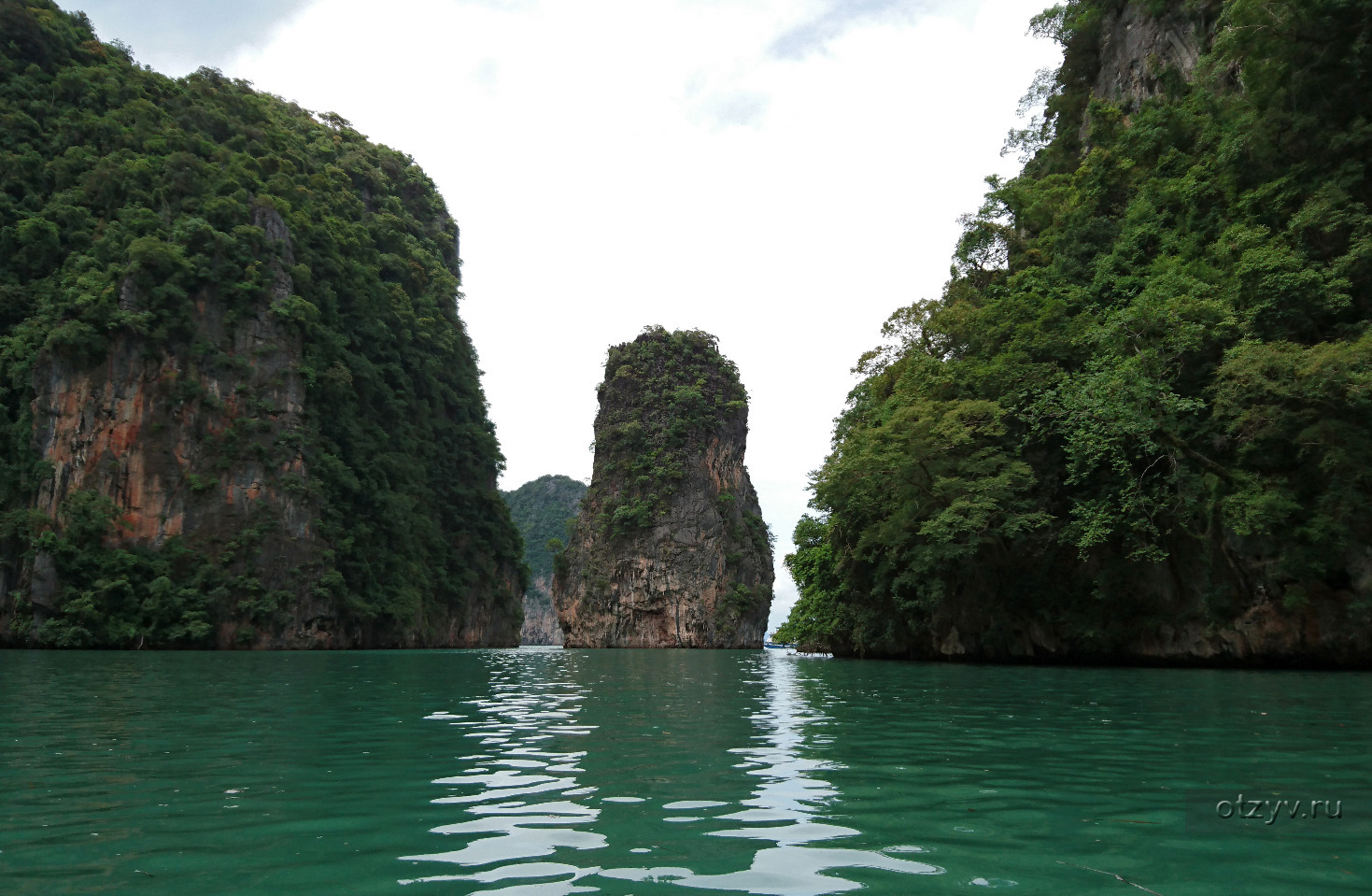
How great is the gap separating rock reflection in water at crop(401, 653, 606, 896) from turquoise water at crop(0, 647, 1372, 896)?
0.03m

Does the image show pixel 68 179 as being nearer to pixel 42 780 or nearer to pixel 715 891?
pixel 42 780

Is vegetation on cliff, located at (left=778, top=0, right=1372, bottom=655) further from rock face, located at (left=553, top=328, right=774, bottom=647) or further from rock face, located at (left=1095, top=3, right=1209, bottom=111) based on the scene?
rock face, located at (left=553, top=328, right=774, bottom=647)

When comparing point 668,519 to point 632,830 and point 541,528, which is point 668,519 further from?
point 541,528

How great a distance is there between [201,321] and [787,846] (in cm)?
5070

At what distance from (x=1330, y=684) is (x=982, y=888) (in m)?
14.4

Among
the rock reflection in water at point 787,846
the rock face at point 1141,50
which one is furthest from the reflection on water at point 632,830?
the rock face at point 1141,50

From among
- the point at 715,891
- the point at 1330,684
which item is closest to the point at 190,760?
the point at 715,891

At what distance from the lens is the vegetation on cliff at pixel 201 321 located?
135 feet

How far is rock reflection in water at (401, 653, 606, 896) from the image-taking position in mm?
3611

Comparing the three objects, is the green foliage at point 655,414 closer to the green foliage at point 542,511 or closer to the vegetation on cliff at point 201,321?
Result: the vegetation on cliff at point 201,321

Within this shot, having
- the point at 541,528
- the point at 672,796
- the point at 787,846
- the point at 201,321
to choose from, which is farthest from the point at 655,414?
the point at 541,528

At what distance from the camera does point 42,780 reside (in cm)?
573

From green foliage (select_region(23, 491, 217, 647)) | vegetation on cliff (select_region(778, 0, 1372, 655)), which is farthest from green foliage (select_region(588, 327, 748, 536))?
vegetation on cliff (select_region(778, 0, 1372, 655))

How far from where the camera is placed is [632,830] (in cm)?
445
